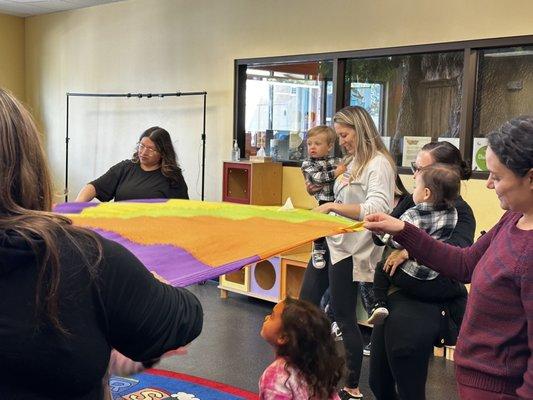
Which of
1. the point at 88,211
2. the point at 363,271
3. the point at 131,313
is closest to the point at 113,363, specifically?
the point at 131,313

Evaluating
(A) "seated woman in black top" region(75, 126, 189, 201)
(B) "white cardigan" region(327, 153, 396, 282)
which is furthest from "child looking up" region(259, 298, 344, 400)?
(A) "seated woman in black top" region(75, 126, 189, 201)

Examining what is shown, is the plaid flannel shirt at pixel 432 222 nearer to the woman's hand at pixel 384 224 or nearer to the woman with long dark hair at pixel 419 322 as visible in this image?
the woman with long dark hair at pixel 419 322

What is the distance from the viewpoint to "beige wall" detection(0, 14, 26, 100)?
8.05m

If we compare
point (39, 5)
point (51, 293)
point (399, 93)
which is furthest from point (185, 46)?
point (51, 293)

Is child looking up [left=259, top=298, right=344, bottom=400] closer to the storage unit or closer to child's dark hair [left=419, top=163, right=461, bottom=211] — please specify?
child's dark hair [left=419, top=163, right=461, bottom=211]

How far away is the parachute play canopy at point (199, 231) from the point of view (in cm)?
195

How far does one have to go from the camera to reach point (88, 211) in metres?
2.81

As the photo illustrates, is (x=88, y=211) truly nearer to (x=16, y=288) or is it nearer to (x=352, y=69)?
(x=16, y=288)

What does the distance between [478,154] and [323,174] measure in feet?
4.25

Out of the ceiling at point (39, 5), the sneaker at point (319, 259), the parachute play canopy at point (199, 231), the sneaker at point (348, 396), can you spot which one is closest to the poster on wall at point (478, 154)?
the sneaker at point (319, 259)

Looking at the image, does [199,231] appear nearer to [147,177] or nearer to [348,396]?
[348,396]

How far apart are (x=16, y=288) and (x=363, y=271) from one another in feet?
7.42

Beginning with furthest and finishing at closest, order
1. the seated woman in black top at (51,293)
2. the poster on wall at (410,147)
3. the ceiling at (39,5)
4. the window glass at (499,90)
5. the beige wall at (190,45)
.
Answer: the ceiling at (39,5), the poster on wall at (410,147), the beige wall at (190,45), the window glass at (499,90), the seated woman in black top at (51,293)

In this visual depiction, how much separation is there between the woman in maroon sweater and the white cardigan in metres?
1.31
